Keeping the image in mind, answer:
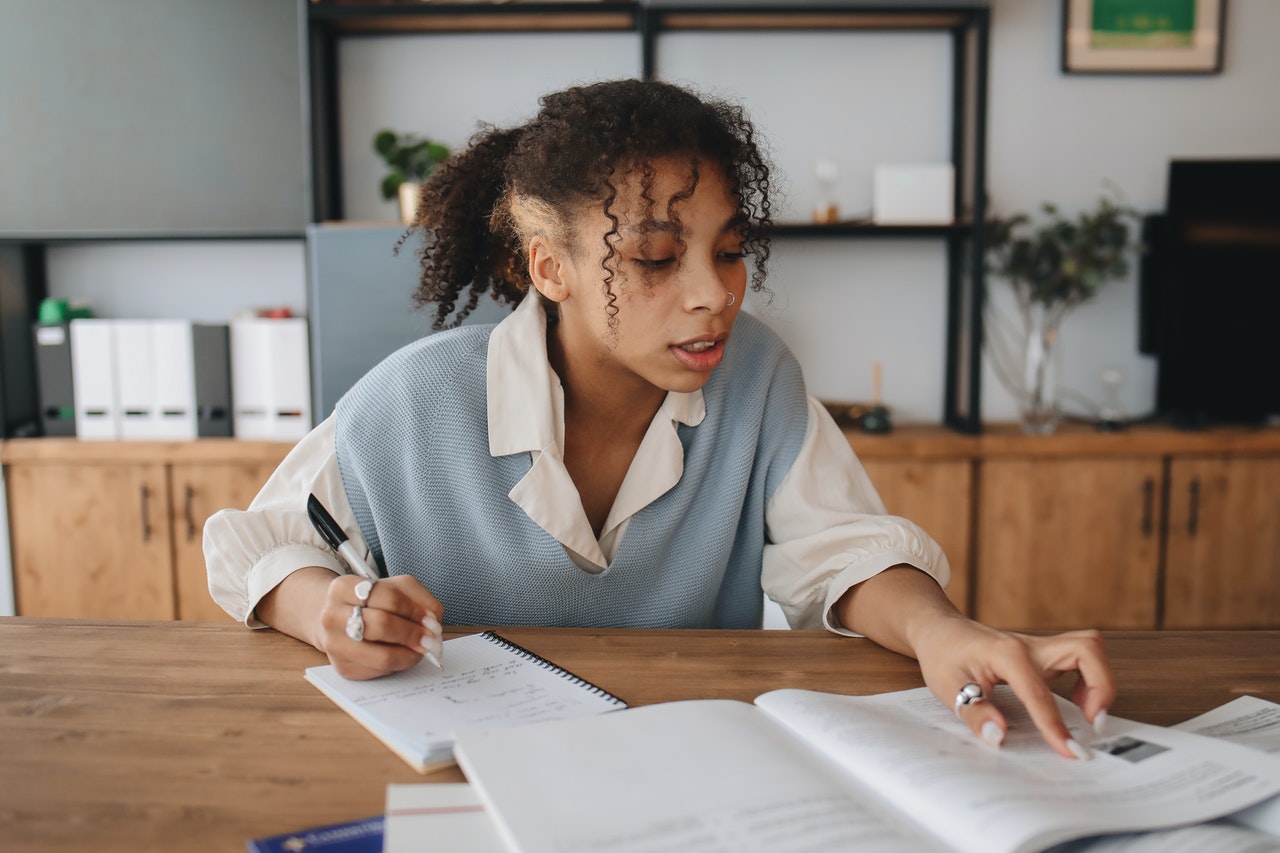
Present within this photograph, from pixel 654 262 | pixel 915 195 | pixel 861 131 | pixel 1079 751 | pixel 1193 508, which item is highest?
pixel 861 131

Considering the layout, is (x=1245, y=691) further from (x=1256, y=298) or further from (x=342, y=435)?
(x=1256, y=298)

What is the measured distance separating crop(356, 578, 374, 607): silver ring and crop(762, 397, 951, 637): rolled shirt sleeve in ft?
1.55

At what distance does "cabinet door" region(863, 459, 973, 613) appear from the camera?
2.60 m

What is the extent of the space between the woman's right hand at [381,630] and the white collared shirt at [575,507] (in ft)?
0.62

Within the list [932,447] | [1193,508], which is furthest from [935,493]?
[1193,508]

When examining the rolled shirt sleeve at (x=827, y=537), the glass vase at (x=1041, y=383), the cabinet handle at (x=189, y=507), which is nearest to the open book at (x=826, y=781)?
the rolled shirt sleeve at (x=827, y=537)

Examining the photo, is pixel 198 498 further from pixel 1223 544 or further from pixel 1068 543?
pixel 1223 544

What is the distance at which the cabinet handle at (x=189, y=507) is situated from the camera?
2.60 m

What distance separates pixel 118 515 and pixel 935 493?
2.17 m

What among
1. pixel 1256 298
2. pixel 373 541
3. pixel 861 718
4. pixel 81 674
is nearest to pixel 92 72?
pixel 373 541

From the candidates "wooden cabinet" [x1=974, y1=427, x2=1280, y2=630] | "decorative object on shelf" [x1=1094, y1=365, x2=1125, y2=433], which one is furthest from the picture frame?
"wooden cabinet" [x1=974, y1=427, x2=1280, y2=630]

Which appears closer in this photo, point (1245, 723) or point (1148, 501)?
point (1245, 723)

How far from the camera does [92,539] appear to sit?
2619 mm

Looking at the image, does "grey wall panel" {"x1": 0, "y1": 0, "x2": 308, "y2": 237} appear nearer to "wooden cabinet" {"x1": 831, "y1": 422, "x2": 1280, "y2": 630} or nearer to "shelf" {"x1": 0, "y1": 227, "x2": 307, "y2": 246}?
"shelf" {"x1": 0, "y1": 227, "x2": 307, "y2": 246}
